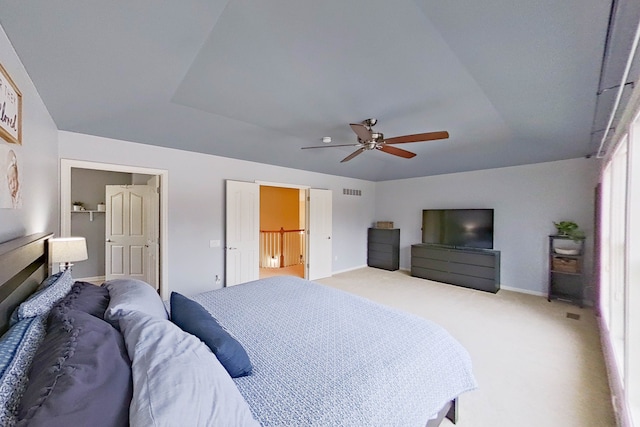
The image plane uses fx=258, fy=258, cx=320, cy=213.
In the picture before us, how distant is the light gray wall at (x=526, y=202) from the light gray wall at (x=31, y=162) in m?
6.18

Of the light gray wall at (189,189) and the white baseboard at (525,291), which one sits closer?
the light gray wall at (189,189)

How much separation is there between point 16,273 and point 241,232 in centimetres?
312

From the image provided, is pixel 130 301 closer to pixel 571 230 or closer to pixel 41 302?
pixel 41 302

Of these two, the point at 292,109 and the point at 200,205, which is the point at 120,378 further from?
the point at 200,205

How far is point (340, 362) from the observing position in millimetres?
1393

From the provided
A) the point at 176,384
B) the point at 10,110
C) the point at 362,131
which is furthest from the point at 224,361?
the point at 362,131

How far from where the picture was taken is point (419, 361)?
4.91ft

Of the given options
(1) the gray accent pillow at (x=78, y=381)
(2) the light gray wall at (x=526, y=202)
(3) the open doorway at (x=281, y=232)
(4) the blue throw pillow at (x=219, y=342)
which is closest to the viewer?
(1) the gray accent pillow at (x=78, y=381)

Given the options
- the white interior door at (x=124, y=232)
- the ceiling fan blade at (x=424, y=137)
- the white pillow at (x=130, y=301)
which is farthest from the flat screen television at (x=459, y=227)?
the white interior door at (x=124, y=232)

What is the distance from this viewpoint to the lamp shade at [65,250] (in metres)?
2.19

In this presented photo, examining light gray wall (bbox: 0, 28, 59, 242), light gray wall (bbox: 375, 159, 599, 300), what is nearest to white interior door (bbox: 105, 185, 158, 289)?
light gray wall (bbox: 0, 28, 59, 242)

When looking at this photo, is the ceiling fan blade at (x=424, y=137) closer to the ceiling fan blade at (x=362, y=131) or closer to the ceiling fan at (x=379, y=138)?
the ceiling fan at (x=379, y=138)

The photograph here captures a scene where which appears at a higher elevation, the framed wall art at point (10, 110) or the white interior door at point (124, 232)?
the framed wall art at point (10, 110)

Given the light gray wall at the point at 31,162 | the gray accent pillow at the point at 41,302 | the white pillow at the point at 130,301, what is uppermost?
the light gray wall at the point at 31,162
